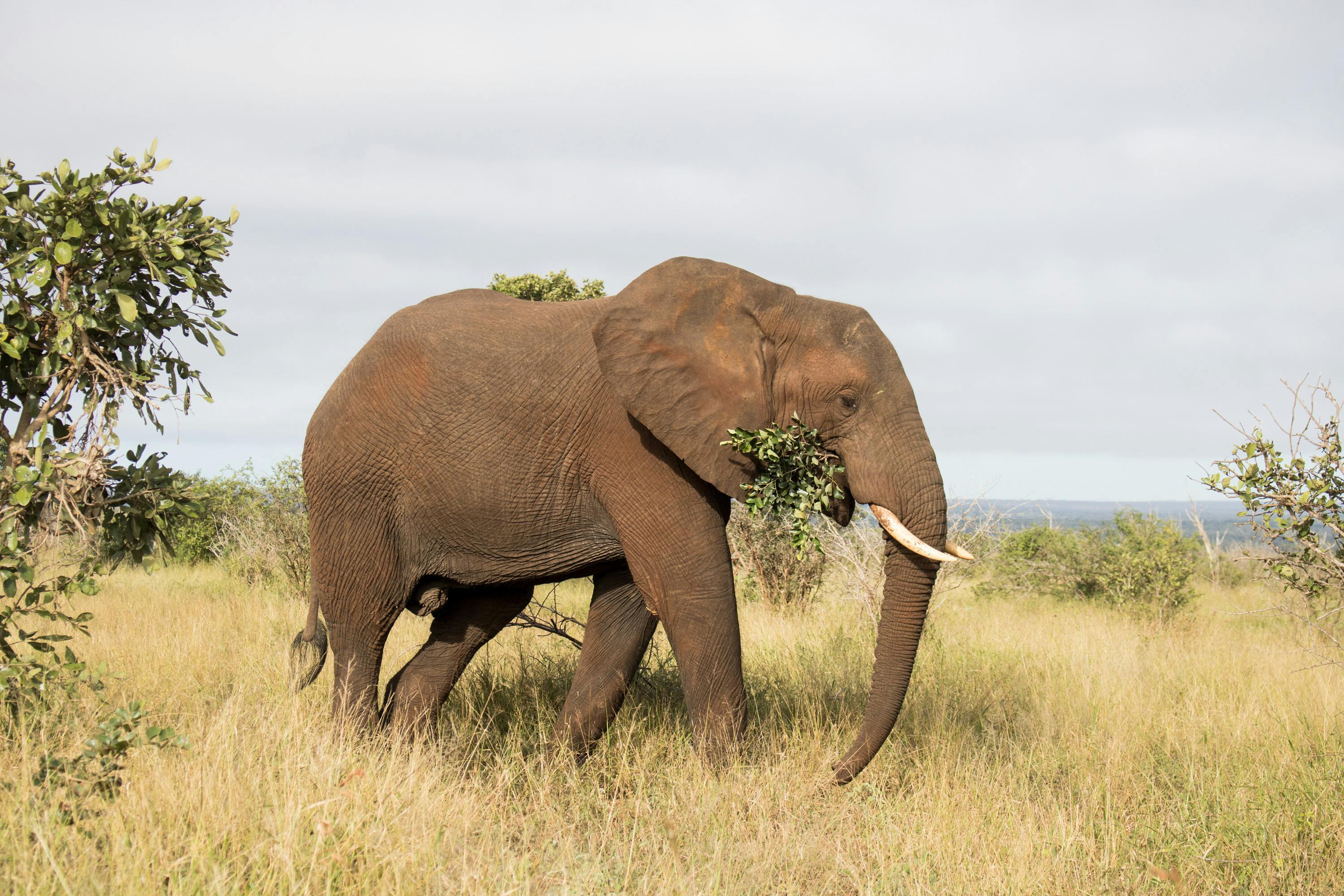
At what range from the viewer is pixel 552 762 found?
561cm

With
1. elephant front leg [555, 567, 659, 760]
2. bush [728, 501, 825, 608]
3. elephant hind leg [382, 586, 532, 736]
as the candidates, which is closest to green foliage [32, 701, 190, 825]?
elephant hind leg [382, 586, 532, 736]

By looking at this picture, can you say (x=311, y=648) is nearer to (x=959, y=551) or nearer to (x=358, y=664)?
(x=358, y=664)

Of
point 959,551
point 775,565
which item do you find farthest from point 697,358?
point 775,565

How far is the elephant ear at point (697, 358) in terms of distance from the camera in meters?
5.13

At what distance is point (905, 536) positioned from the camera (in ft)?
16.0

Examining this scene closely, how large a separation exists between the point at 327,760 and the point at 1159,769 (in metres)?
4.44

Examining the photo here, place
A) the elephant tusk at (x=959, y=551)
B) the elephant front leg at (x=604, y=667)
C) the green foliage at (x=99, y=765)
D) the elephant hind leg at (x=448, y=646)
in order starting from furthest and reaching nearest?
the elephant hind leg at (x=448, y=646)
the elephant front leg at (x=604, y=667)
the elephant tusk at (x=959, y=551)
the green foliage at (x=99, y=765)

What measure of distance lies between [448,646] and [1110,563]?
971 cm

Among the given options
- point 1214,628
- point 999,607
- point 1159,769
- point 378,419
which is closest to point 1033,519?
point 999,607

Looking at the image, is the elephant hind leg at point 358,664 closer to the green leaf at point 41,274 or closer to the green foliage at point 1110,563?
the green leaf at point 41,274

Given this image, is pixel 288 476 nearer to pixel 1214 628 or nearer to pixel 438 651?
pixel 438 651

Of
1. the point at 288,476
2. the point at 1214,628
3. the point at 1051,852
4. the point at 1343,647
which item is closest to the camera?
the point at 1051,852

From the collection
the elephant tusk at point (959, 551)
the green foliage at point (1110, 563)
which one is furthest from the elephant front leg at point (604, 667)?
the green foliage at point (1110, 563)

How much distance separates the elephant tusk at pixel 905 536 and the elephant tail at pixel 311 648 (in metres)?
3.57
